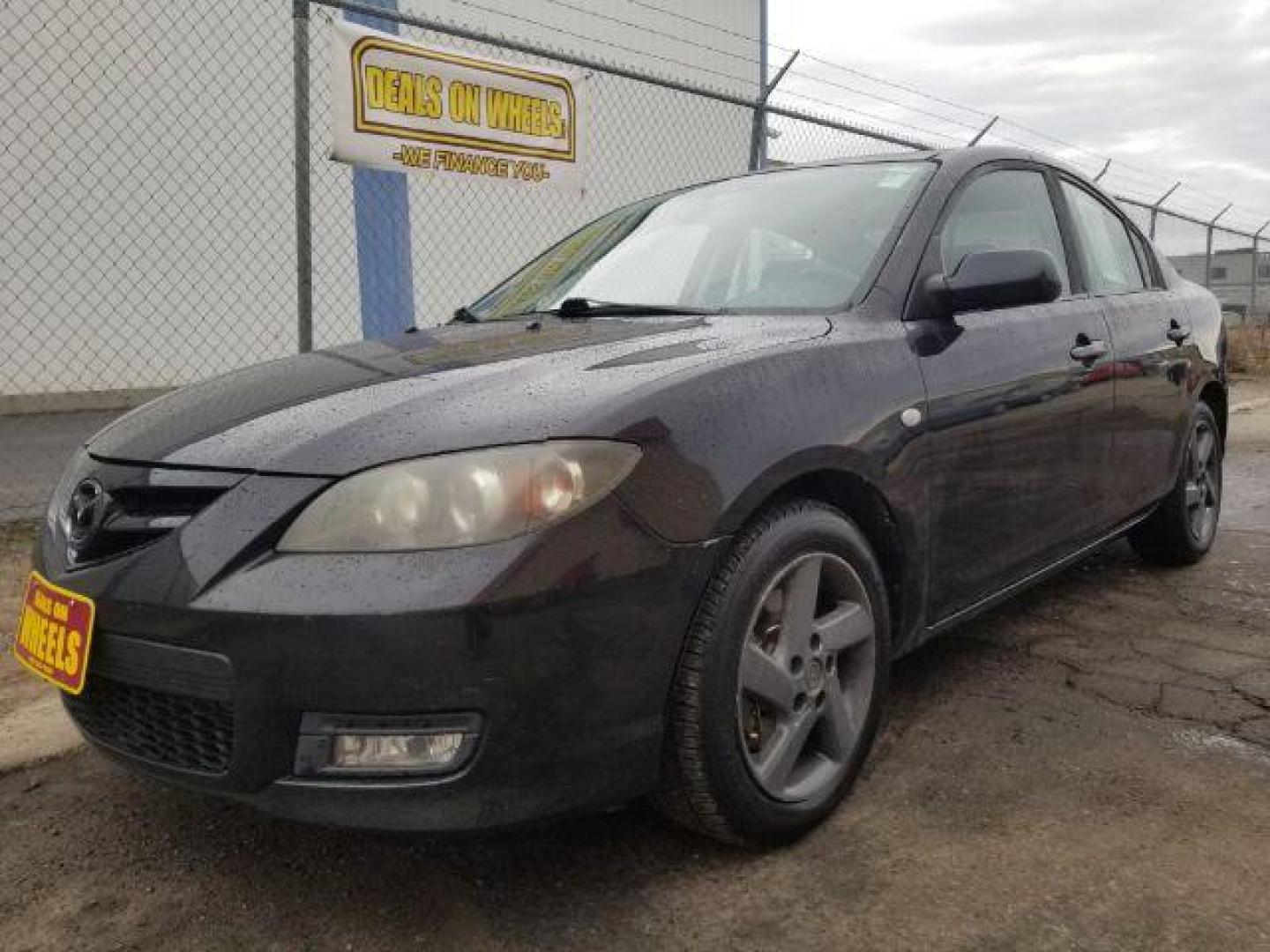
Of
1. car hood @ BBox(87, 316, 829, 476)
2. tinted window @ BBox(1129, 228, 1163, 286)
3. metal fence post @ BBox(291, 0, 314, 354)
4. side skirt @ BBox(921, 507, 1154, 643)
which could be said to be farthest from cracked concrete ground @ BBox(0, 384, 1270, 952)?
metal fence post @ BBox(291, 0, 314, 354)

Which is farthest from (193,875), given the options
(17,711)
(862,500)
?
(862,500)

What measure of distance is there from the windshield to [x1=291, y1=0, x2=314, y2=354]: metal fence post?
1400 millimetres

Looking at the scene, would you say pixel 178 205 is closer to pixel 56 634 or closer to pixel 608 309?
pixel 608 309

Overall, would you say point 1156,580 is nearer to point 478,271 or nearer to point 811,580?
point 811,580

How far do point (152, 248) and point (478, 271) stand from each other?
3034mm

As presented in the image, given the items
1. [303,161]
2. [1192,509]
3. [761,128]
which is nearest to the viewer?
[1192,509]

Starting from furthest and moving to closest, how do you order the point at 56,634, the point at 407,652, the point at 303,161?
the point at 303,161 → the point at 56,634 → the point at 407,652

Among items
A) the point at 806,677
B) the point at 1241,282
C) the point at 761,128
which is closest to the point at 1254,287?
the point at 1241,282

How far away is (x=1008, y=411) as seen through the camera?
2.66 metres

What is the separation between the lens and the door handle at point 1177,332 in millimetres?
3688

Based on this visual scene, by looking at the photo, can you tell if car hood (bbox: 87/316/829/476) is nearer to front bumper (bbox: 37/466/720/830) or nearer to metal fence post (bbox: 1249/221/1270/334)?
front bumper (bbox: 37/466/720/830)

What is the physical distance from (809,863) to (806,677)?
1.15ft

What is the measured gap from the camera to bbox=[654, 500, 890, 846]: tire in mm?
1875

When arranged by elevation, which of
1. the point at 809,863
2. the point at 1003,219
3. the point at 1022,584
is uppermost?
the point at 1003,219
